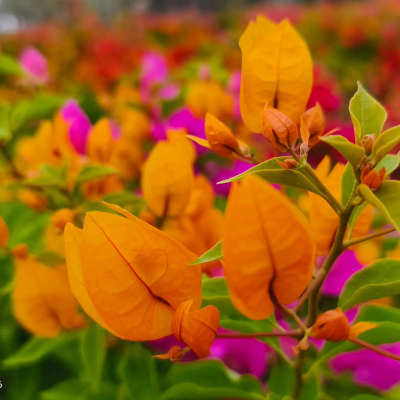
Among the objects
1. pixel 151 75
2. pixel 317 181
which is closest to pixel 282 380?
pixel 317 181

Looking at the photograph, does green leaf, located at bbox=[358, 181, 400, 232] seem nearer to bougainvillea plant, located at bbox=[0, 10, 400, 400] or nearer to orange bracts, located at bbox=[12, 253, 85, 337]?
bougainvillea plant, located at bbox=[0, 10, 400, 400]

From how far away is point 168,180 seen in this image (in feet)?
1.68

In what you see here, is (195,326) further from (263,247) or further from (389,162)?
(389,162)

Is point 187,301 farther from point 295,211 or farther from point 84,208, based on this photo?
point 84,208

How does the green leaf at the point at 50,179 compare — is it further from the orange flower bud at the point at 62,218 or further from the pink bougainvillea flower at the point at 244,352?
the pink bougainvillea flower at the point at 244,352

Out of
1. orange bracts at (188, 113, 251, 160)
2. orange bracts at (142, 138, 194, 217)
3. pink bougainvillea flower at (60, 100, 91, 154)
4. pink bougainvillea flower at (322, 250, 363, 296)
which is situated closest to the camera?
orange bracts at (188, 113, 251, 160)

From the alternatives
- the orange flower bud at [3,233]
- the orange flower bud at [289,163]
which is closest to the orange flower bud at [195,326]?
the orange flower bud at [289,163]

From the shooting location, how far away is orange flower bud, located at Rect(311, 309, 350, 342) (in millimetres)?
334

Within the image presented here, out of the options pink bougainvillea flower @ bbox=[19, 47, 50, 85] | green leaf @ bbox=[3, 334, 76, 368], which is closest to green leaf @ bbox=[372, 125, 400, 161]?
green leaf @ bbox=[3, 334, 76, 368]

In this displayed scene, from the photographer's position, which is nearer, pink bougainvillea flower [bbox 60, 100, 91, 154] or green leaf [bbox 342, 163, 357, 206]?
green leaf [bbox 342, 163, 357, 206]

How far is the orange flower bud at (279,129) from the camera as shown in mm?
349

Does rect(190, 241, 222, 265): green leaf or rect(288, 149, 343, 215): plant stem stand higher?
rect(288, 149, 343, 215): plant stem

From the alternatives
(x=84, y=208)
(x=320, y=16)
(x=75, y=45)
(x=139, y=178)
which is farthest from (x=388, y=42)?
(x=84, y=208)

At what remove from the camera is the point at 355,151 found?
36 cm
